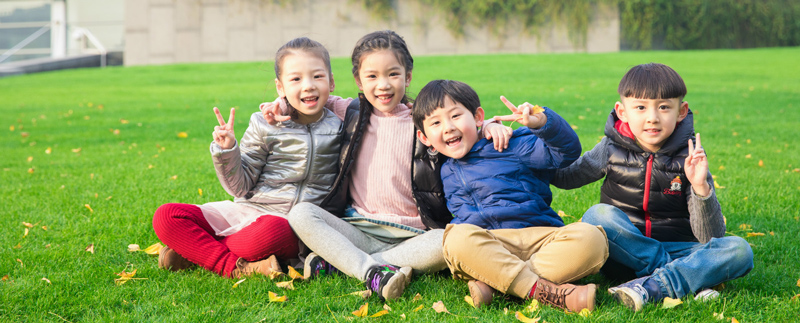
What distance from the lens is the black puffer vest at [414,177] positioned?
3.10 meters

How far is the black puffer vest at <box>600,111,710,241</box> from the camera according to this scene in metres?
2.77

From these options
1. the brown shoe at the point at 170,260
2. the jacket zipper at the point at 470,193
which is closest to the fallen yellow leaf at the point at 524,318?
the jacket zipper at the point at 470,193

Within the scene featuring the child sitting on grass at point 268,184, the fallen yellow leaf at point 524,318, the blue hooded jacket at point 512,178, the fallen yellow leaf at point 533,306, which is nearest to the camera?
the fallen yellow leaf at point 524,318

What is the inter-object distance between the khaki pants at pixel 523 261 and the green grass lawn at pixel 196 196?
0.14 meters

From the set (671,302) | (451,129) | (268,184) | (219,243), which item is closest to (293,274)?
(219,243)

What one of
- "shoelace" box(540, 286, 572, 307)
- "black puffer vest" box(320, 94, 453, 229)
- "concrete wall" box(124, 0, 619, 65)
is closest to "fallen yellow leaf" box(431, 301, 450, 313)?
"shoelace" box(540, 286, 572, 307)

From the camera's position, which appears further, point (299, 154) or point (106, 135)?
point (106, 135)

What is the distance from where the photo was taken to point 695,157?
2.56 meters

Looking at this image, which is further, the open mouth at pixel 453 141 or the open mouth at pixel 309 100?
the open mouth at pixel 309 100

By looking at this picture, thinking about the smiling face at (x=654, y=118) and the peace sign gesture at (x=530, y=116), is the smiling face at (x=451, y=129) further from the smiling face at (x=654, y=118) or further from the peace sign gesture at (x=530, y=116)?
the smiling face at (x=654, y=118)

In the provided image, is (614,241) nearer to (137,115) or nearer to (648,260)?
(648,260)

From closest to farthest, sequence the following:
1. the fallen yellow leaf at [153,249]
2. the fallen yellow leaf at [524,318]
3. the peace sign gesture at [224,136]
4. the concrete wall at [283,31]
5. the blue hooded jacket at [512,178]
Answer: the fallen yellow leaf at [524,318], the blue hooded jacket at [512,178], the peace sign gesture at [224,136], the fallen yellow leaf at [153,249], the concrete wall at [283,31]

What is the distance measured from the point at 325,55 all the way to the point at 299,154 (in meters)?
0.55

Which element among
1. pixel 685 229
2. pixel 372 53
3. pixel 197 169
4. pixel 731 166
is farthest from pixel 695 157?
pixel 197 169
